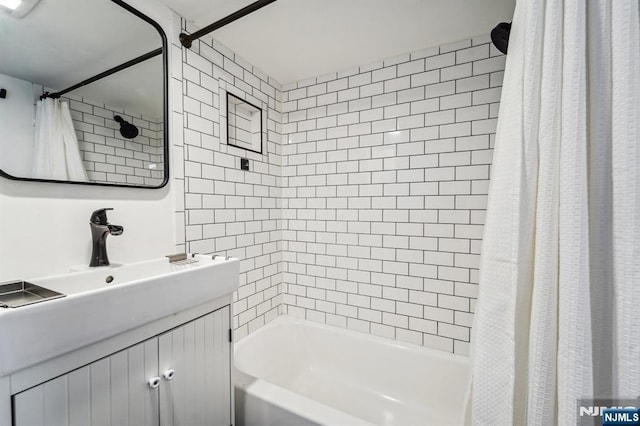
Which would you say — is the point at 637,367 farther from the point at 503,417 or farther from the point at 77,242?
the point at 77,242

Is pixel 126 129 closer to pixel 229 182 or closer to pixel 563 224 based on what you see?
pixel 229 182

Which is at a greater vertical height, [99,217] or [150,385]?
[99,217]

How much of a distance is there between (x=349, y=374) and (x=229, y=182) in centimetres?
170

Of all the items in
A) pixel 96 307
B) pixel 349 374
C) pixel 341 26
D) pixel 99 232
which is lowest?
pixel 349 374

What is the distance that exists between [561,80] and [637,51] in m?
0.15

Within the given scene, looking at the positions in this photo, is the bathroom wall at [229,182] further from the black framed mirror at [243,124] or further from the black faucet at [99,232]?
the black faucet at [99,232]

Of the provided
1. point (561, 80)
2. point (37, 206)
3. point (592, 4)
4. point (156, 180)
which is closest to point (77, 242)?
point (37, 206)

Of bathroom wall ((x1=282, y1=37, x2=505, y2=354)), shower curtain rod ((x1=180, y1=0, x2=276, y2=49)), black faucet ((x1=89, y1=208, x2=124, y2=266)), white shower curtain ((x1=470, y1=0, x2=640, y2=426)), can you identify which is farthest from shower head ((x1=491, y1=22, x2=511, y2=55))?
black faucet ((x1=89, y1=208, x2=124, y2=266))

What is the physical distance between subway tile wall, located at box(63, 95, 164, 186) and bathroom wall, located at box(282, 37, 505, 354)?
113cm

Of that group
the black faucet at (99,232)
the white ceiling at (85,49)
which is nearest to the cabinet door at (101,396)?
the black faucet at (99,232)

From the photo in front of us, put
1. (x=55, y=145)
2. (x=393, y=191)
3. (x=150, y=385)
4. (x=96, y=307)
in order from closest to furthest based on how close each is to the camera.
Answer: (x=96, y=307)
(x=150, y=385)
(x=55, y=145)
(x=393, y=191)

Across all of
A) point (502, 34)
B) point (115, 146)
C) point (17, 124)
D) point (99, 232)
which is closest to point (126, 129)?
point (115, 146)

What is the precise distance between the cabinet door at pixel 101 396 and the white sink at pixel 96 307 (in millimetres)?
100

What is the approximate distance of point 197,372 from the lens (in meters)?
1.10
